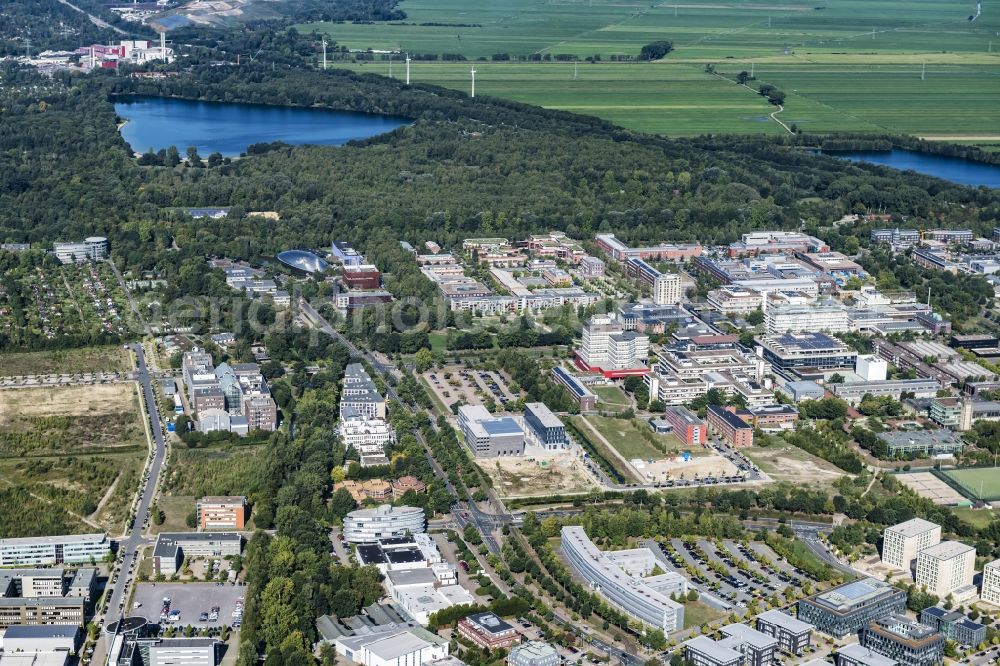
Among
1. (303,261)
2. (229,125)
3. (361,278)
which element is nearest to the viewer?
(361,278)

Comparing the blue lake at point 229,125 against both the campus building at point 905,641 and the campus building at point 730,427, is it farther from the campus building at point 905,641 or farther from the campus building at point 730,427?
the campus building at point 905,641

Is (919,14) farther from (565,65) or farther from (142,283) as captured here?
(142,283)

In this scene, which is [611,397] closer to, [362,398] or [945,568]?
[362,398]

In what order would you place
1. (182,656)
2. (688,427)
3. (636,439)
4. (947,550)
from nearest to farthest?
(182,656)
(947,550)
(688,427)
(636,439)

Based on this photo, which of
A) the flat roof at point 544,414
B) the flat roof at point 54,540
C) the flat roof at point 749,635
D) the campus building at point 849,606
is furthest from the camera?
the flat roof at point 544,414

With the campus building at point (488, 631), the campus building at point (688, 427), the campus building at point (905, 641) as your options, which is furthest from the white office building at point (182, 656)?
the campus building at point (688, 427)

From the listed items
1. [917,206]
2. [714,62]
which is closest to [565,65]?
[714,62]

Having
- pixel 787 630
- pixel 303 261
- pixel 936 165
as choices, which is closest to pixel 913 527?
pixel 787 630
